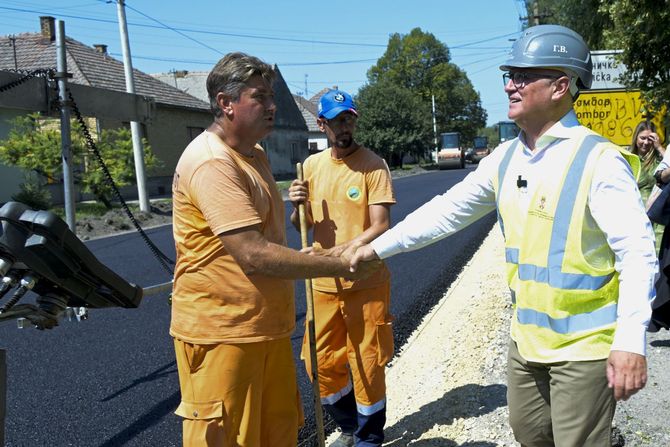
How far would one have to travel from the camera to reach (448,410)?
448 cm

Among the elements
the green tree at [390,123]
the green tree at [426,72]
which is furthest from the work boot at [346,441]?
the green tree at [426,72]

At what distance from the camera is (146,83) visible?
107ft

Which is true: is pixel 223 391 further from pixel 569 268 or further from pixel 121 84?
pixel 121 84

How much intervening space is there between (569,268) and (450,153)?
168 feet

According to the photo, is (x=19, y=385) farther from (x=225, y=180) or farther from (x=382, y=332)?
(x=225, y=180)

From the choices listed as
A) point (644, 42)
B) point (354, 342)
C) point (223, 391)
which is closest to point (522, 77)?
point (223, 391)

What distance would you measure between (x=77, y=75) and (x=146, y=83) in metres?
5.31

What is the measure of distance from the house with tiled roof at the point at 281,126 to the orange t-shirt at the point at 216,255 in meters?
41.7

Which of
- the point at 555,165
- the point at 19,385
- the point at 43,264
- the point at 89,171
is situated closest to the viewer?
the point at 43,264

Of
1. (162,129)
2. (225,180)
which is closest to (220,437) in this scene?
(225,180)

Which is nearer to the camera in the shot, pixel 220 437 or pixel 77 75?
pixel 220 437

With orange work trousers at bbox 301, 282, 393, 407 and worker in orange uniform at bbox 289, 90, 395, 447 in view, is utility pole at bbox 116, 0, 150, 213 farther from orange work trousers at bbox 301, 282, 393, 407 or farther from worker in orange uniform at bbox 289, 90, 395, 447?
orange work trousers at bbox 301, 282, 393, 407

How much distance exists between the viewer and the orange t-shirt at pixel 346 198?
405 cm

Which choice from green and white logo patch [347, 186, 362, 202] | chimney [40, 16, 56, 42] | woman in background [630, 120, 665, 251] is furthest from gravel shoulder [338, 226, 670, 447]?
chimney [40, 16, 56, 42]
